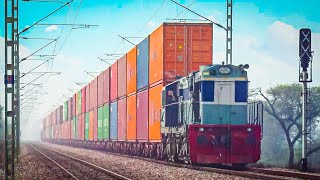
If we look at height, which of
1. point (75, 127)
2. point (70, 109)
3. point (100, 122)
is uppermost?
point (70, 109)

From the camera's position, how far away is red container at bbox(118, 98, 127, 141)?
130 feet

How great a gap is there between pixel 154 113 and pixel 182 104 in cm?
561

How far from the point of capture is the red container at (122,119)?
3969cm

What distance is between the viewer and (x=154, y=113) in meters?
30.5

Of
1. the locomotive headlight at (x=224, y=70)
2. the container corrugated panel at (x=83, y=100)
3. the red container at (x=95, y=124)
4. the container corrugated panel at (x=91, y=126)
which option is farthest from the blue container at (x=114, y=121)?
the locomotive headlight at (x=224, y=70)

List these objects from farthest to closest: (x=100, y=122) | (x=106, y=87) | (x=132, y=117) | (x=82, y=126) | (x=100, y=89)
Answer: (x=82, y=126) < (x=100, y=89) < (x=100, y=122) < (x=106, y=87) < (x=132, y=117)

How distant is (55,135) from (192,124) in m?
83.2

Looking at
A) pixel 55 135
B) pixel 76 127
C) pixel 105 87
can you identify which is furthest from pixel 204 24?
pixel 55 135

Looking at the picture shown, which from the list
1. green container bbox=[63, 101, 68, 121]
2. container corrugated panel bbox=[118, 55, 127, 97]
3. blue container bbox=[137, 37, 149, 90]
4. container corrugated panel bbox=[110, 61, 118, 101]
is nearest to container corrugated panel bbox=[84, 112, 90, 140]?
container corrugated panel bbox=[110, 61, 118, 101]

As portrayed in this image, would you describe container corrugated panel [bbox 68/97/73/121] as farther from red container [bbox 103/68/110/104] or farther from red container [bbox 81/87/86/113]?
red container [bbox 103/68/110/104]

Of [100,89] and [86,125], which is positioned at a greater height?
[100,89]

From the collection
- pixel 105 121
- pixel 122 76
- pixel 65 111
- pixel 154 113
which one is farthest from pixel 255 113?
pixel 65 111

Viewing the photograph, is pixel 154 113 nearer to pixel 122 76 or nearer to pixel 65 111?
pixel 122 76

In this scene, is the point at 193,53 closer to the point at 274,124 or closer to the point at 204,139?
the point at 204,139
